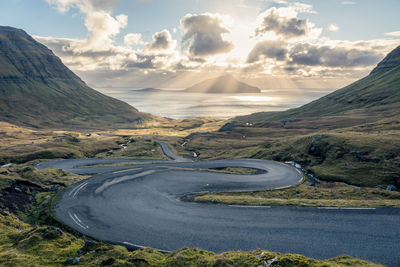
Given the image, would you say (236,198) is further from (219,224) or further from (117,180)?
(117,180)

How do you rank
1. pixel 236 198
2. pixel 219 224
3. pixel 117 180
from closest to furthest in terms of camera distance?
pixel 219 224, pixel 236 198, pixel 117 180

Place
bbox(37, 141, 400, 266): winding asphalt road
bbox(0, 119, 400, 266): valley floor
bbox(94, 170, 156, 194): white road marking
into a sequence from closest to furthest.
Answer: bbox(0, 119, 400, 266): valley floor < bbox(37, 141, 400, 266): winding asphalt road < bbox(94, 170, 156, 194): white road marking

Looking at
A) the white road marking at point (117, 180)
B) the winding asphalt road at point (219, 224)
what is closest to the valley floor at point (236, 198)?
the winding asphalt road at point (219, 224)

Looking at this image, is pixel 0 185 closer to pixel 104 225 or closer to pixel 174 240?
pixel 104 225

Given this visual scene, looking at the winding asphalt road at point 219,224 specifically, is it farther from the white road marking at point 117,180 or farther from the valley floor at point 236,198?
the valley floor at point 236,198

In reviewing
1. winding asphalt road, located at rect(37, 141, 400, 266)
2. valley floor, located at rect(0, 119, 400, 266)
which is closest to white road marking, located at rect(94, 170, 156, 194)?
winding asphalt road, located at rect(37, 141, 400, 266)

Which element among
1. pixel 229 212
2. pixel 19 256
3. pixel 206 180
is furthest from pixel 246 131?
pixel 19 256

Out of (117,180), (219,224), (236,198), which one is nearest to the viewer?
(219,224)

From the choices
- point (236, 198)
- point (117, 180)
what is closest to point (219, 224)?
point (236, 198)

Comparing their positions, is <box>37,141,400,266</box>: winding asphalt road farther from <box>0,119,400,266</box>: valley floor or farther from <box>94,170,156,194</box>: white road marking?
<box>0,119,400,266</box>: valley floor
